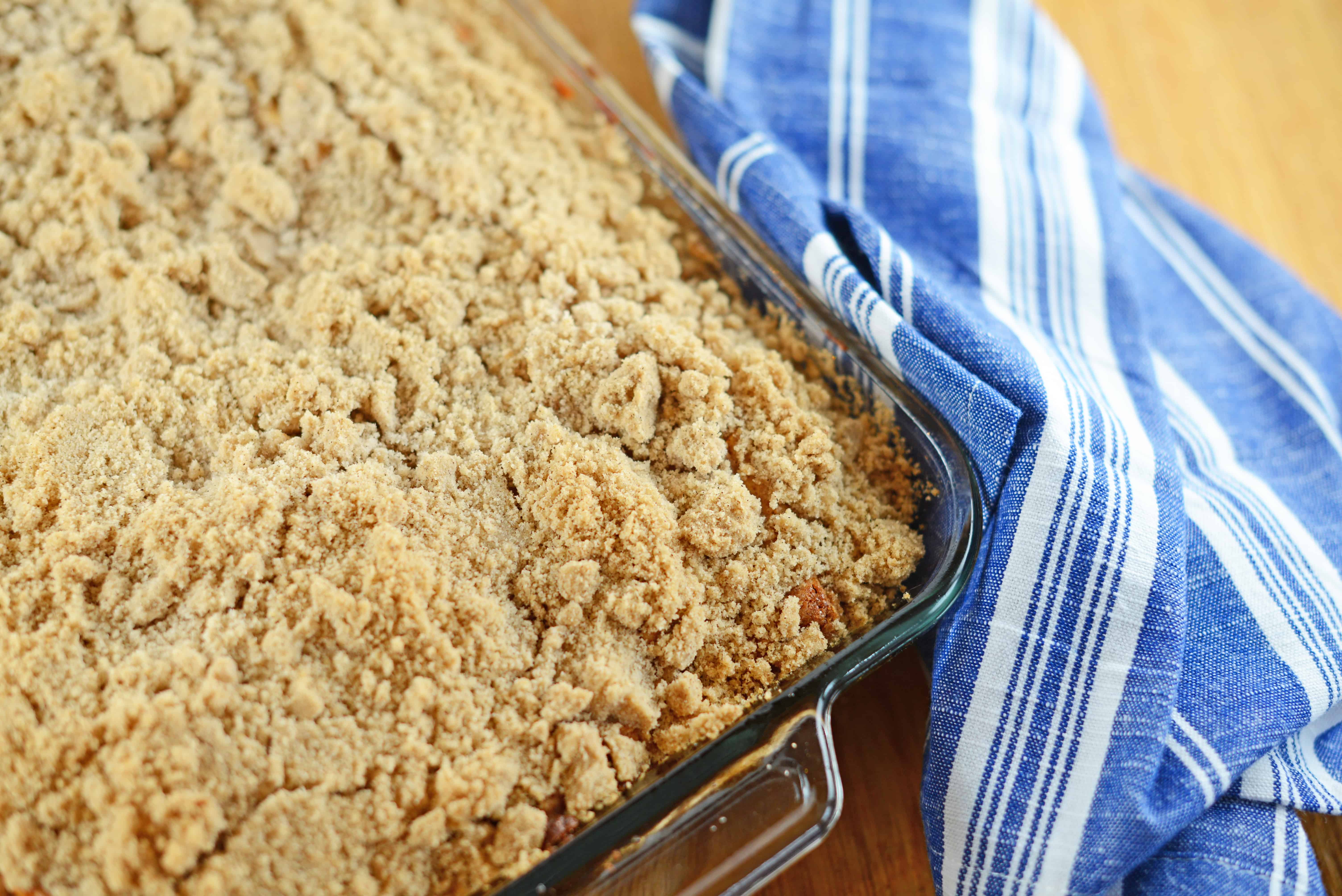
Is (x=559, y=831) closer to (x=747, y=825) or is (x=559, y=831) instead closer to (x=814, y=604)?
(x=747, y=825)

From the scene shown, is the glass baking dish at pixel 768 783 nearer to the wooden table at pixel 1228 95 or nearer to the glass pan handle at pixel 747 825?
the glass pan handle at pixel 747 825

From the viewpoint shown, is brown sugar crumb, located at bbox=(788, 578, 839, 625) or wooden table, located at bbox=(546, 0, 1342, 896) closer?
brown sugar crumb, located at bbox=(788, 578, 839, 625)

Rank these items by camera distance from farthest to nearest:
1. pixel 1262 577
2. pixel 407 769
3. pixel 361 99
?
pixel 361 99
pixel 1262 577
pixel 407 769

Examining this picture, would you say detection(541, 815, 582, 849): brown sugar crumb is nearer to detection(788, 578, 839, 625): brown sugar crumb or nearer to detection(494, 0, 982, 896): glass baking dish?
detection(494, 0, 982, 896): glass baking dish

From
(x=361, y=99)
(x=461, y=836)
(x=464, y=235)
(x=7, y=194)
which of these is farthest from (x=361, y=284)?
(x=461, y=836)

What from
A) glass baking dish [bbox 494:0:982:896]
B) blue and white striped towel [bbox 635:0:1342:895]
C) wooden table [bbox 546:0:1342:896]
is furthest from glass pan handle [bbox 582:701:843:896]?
wooden table [bbox 546:0:1342:896]

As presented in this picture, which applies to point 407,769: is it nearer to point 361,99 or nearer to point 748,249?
point 748,249

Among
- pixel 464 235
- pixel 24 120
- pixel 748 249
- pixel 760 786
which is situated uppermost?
pixel 24 120
